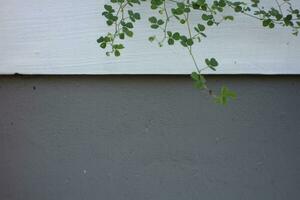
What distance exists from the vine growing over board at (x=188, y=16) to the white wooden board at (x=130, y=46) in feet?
0.13

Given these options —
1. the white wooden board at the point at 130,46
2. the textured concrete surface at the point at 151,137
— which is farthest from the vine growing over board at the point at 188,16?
the textured concrete surface at the point at 151,137

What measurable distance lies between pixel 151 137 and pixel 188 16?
0.49 meters

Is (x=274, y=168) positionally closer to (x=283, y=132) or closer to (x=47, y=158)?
(x=283, y=132)

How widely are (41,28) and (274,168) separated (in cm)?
107

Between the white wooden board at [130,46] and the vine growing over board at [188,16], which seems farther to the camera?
the white wooden board at [130,46]

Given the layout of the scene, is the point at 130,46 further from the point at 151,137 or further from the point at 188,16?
the point at 151,137

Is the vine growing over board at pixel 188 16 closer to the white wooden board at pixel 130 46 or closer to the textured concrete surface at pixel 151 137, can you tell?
the white wooden board at pixel 130 46

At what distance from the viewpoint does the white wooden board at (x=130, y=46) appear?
2025 millimetres

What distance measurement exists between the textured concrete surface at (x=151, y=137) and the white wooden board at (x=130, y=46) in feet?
0.19

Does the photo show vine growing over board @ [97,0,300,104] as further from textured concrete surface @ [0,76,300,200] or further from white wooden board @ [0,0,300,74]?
textured concrete surface @ [0,76,300,200]

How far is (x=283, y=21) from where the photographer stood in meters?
1.95

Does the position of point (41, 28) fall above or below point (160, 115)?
above

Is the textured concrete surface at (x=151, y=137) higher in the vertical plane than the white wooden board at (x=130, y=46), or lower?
lower

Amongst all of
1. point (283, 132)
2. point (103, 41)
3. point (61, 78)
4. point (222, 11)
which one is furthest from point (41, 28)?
point (283, 132)
